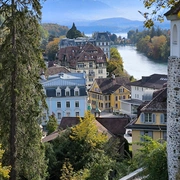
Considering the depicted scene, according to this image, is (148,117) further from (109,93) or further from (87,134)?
(109,93)

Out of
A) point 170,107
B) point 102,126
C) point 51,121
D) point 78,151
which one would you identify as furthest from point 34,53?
point 51,121

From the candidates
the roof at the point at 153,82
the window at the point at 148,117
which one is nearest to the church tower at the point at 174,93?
the window at the point at 148,117

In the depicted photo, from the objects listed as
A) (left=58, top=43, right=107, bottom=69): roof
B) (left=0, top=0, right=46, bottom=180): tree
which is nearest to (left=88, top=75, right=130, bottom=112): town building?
(left=58, top=43, right=107, bottom=69): roof

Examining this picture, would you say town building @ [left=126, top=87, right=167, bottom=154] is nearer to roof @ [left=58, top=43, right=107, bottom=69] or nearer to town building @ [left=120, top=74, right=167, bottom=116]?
town building @ [left=120, top=74, right=167, bottom=116]

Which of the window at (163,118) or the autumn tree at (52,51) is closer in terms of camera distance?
the window at (163,118)

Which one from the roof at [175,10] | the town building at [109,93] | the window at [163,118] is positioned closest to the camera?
the roof at [175,10]

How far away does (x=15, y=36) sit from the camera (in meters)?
15.1

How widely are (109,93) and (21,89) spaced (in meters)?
36.3

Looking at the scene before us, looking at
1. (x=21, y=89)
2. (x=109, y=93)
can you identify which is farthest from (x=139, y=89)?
(x=21, y=89)

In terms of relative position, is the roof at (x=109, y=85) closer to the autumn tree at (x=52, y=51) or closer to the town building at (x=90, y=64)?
the town building at (x=90, y=64)

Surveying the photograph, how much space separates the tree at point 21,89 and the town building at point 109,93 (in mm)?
35614

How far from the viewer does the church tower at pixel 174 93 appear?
12.5 metres

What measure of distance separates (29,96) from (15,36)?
2211 mm

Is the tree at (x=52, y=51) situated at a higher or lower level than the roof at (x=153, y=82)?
higher
